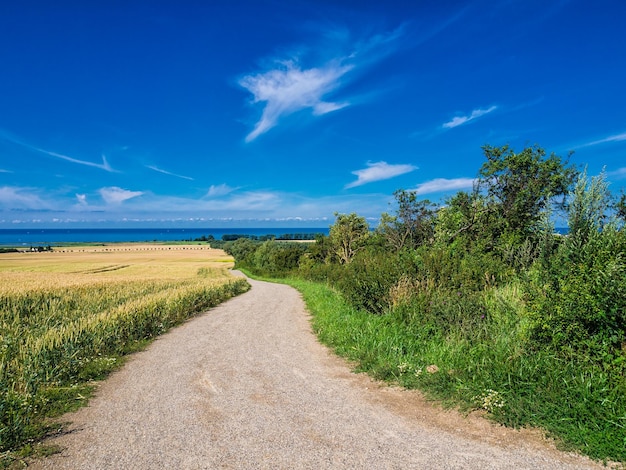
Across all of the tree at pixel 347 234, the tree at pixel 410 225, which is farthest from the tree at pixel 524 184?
the tree at pixel 347 234

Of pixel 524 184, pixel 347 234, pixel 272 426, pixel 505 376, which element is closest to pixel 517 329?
pixel 505 376

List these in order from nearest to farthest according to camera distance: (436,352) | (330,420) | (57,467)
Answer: (57,467) → (330,420) → (436,352)

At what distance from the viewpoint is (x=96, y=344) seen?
843 cm

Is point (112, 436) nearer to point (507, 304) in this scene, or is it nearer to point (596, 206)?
point (507, 304)

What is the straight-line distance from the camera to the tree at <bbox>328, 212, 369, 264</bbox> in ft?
188

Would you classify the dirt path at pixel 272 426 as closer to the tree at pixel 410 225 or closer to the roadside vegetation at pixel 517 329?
the roadside vegetation at pixel 517 329

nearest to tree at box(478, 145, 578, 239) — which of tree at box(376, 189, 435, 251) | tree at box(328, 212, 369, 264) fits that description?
tree at box(376, 189, 435, 251)

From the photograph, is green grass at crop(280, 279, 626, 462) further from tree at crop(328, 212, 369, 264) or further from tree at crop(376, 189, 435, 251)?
tree at crop(328, 212, 369, 264)

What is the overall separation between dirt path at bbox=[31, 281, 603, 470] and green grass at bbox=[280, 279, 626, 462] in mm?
313

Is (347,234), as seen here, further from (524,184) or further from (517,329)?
(517,329)

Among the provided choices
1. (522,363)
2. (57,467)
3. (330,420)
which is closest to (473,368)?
(522,363)

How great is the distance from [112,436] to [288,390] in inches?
102

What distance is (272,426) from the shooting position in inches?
191

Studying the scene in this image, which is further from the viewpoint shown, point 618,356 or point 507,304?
point 507,304
